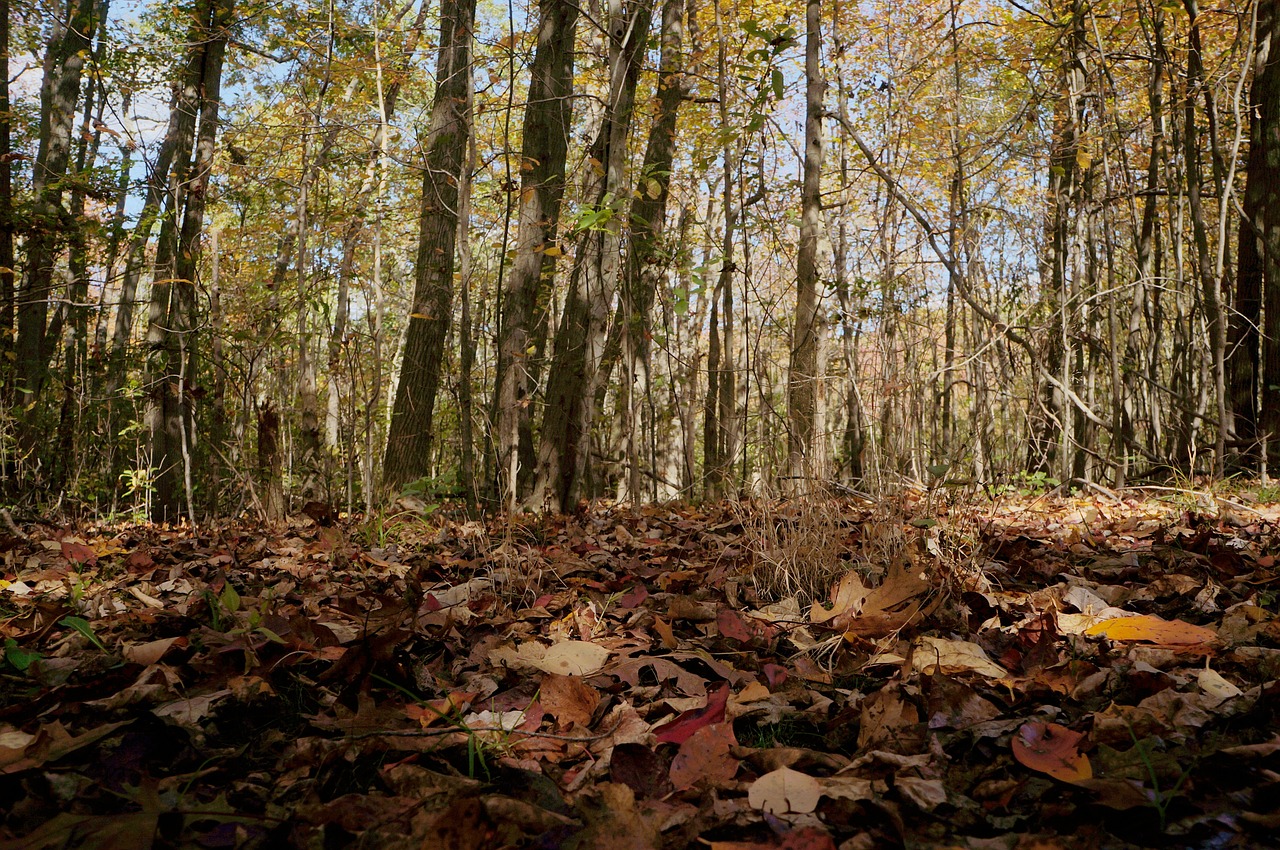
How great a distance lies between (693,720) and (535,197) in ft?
15.0

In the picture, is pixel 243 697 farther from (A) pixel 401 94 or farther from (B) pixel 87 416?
(A) pixel 401 94

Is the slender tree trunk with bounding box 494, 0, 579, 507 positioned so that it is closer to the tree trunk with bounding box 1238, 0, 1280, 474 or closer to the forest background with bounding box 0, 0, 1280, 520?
the forest background with bounding box 0, 0, 1280, 520

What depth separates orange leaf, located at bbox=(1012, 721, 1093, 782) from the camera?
1151 millimetres

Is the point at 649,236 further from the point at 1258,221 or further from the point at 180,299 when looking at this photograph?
the point at 1258,221

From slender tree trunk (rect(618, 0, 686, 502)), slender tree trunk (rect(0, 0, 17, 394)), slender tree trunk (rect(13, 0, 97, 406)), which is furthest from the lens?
slender tree trunk (rect(13, 0, 97, 406))

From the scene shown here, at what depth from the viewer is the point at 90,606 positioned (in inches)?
90.1

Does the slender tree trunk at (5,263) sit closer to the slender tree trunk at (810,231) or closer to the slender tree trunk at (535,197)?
the slender tree trunk at (535,197)

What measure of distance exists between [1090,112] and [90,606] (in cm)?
977

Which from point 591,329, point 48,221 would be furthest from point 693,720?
point 48,221

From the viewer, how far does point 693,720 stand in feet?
4.68

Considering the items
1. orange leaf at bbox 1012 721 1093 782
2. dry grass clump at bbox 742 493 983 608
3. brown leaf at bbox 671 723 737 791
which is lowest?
brown leaf at bbox 671 723 737 791

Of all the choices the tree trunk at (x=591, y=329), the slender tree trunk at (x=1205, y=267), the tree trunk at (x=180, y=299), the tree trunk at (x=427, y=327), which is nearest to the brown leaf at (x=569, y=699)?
the tree trunk at (x=591, y=329)

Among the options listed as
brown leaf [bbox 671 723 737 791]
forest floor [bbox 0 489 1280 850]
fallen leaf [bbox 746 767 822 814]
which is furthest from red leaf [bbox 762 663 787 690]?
fallen leaf [bbox 746 767 822 814]

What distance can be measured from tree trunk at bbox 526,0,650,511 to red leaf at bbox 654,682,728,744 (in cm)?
369
